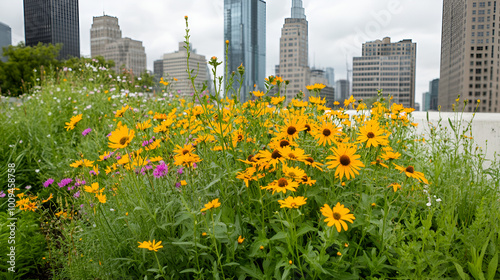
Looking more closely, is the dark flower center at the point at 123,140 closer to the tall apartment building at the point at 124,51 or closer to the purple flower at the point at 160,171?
the purple flower at the point at 160,171

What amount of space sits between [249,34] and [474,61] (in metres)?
48.7

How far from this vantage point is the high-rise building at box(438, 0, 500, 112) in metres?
62.7

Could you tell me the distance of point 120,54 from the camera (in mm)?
64688

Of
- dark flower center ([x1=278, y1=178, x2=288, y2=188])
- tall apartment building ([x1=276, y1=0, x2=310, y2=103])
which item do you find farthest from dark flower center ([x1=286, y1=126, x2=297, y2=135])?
tall apartment building ([x1=276, y1=0, x2=310, y2=103])

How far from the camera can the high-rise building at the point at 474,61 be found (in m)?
62.7

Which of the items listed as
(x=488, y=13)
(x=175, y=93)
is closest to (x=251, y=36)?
(x=488, y=13)

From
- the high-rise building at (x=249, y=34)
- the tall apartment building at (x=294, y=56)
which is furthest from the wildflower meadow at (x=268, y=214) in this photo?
the tall apartment building at (x=294, y=56)

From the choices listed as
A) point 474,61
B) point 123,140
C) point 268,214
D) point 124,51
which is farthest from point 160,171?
point 474,61

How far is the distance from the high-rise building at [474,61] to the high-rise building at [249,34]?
115ft

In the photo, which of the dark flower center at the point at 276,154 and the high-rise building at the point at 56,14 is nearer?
the dark flower center at the point at 276,154

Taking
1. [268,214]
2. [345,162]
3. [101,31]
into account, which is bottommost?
[268,214]

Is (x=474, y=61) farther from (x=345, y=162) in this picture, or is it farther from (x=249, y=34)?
(x=345, y=162)

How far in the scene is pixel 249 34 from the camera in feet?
197

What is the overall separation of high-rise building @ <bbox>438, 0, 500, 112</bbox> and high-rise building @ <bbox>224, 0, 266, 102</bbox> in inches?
1382
